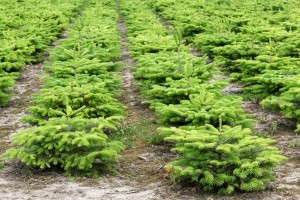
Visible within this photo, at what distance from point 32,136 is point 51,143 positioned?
37cm

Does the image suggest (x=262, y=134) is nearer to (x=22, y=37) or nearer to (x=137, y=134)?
(x=137, y=134)

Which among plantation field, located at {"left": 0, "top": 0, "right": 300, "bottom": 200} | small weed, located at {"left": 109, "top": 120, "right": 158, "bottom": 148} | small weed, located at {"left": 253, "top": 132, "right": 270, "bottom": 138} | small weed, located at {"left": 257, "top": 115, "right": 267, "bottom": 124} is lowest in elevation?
small weed, located at {"left": 257, "top": 115, "right": 267, "bottom": 124}

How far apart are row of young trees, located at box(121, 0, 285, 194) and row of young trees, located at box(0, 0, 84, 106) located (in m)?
4.10

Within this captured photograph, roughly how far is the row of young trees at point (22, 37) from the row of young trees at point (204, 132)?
4.10 metres

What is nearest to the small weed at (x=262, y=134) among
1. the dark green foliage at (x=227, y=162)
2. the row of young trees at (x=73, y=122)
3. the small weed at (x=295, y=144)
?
the small weed at (x=295, y=144)

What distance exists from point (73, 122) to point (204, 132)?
2.32m

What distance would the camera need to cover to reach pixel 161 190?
7.26m

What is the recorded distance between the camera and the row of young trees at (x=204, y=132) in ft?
22.4

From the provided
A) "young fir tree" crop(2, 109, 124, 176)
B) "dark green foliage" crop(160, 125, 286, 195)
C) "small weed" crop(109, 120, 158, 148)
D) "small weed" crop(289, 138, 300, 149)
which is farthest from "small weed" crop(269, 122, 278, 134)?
"young fir tree" crop(2, 109, 124, 176)

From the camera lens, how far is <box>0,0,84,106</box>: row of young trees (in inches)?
532

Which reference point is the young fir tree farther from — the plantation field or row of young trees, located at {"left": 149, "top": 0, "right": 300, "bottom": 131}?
row of young trees, located at {"left": 149, "top": 0, "right": 300, "bottom": 131}

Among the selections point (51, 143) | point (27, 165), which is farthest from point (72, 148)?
point (27, 165)

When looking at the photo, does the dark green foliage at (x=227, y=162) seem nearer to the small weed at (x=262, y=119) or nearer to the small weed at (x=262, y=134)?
the small weed at (x=262, y=134)

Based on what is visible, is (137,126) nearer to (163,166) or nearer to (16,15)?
(163,166)
